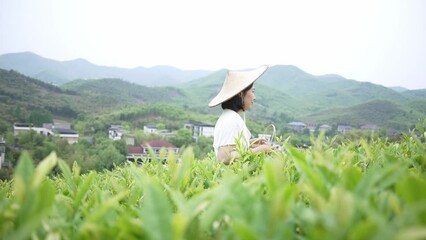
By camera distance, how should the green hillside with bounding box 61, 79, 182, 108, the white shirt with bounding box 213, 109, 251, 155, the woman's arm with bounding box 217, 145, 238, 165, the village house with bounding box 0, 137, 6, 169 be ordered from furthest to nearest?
the green hillside with bounding box 61, 79, 182, 108
the village house with bounding box 0, 137, 6, 169
the white shirt with bounding box 213, 109, 251, 155
the woman's arm with bounding box 217, 145, 238, 165

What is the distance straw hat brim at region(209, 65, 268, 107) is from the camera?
136 inches

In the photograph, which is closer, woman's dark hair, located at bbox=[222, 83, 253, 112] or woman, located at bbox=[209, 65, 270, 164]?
woman, located at bbox=[209, 65, 270, 164]

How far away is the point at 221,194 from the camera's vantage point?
27.0 inches

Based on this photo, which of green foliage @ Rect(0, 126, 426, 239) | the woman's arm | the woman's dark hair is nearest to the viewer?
green foliage @ Rect(0, 126, 426, 239)

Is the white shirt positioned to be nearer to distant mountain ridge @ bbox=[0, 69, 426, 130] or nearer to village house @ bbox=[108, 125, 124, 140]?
village house @ bbox=[108, 125, 124, 140]

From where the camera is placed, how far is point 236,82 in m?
3.60

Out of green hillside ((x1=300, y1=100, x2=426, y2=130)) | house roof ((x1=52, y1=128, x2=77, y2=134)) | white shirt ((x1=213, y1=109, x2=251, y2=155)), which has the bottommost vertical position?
house roof ((x1=52, y1=128, x2=77, y2=134))

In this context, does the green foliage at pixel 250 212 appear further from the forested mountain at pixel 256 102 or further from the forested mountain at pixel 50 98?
the forested mountain at pixel 50 98

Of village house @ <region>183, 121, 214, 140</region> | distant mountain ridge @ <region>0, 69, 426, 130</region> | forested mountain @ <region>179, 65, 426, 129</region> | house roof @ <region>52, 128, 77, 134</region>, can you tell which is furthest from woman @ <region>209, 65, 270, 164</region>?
forested mountain @ <region>179, 65, 426, 129</region>

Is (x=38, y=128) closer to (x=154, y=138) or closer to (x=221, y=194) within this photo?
(x=154, y=138)

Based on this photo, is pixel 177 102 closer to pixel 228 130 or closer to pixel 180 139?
pixel 180 139

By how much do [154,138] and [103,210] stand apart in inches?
2314

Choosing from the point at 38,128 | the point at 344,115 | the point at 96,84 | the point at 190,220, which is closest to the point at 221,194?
the point at 190,220

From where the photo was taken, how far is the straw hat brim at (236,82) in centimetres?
346
